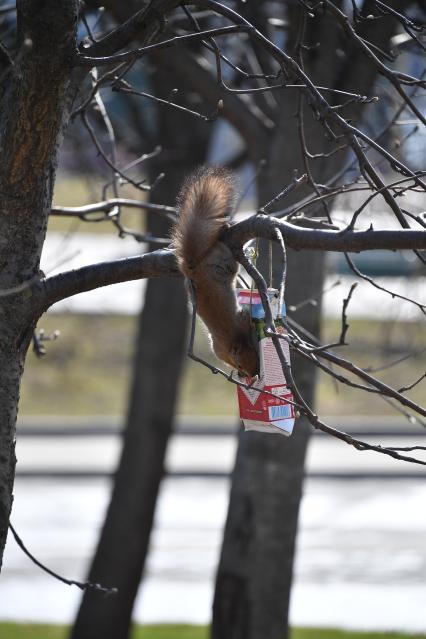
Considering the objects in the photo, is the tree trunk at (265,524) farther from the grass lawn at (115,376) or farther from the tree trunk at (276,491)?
the grass lawn at (115,376)

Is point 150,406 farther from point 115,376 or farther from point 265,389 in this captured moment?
point 115,376

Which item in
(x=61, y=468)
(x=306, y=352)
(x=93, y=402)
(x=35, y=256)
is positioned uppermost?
(x=93, y=402)

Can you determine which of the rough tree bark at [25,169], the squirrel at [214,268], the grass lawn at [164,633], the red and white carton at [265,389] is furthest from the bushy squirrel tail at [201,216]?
the grass lawn at [164,633]

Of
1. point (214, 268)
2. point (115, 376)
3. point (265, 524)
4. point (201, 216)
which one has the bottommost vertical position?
point (214, 268)

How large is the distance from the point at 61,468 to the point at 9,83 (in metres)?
11.8

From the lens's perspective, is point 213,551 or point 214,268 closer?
point 214,268

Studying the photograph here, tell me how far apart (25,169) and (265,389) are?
3.23ft

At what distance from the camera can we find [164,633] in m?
8.33

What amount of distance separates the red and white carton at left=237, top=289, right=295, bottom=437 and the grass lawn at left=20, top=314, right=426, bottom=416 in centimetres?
1366

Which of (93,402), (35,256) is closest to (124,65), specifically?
(35,256)

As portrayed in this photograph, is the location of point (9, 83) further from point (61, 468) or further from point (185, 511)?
point (61, 468)

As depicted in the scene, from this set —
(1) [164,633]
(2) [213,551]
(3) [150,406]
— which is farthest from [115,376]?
(1) [164,633]

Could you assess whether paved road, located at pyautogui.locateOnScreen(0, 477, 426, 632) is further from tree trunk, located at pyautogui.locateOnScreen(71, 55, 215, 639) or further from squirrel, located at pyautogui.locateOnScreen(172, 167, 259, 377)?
squirrel, located at pyautogui.locateOnScreen(172, 167, 259, 377)

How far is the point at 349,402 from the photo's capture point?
1788cm
